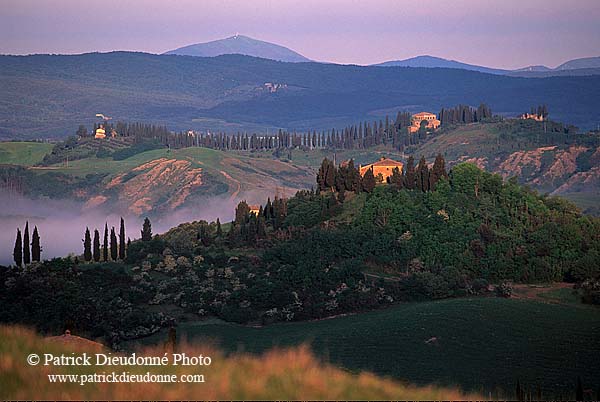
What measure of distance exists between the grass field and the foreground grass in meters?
19.6

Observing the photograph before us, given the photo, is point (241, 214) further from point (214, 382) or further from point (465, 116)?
point (465, 116)

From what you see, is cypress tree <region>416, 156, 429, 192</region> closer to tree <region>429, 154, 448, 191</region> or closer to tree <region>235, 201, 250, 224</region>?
tree <region>429, 154, 448, 191</region>

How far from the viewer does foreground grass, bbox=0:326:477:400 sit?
897 centimetres

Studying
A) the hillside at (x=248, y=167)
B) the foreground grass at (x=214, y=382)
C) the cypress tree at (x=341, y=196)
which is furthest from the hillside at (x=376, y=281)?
the hillside at (x=248, y=167)

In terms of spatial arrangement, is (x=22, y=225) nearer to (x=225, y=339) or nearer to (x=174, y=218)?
(x=174, y=218)

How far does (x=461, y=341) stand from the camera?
40.4 meters

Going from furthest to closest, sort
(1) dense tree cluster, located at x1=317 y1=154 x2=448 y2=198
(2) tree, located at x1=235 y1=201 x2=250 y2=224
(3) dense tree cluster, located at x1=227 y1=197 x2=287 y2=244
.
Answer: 1. (2) tree, located at x1=235 y1=201 x2=250 y2=224
2. (1) dense tree cluster, located at x1=317 y1=154 x2=448 y2=198
3. (3) dense tree cluster, located at x1=227 y1=197 x2=287 y2=244

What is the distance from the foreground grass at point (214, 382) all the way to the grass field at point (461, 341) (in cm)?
1957

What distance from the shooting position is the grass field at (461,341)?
33438mm

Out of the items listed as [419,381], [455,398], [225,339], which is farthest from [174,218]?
[455,398]

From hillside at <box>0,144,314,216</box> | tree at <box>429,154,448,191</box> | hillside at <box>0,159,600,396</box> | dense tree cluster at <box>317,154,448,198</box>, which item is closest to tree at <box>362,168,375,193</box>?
dense tree cluster at <box>317,154,448,198</box>

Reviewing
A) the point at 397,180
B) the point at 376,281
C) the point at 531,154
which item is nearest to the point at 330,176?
the point at 397,180

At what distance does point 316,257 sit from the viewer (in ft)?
199

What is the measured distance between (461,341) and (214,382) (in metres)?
32.5
